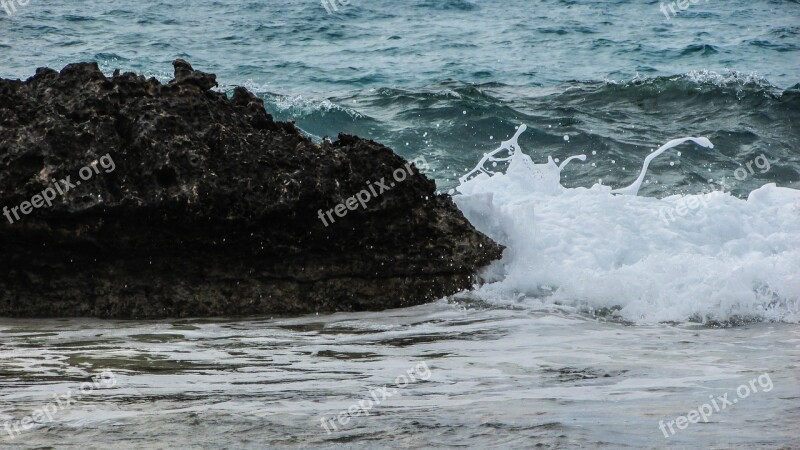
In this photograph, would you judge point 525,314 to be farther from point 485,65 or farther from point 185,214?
point 485,65

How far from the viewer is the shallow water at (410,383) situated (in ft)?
9.88

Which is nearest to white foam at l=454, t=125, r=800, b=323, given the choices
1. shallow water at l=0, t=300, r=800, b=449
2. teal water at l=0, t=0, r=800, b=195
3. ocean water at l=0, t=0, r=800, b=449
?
ocean water at l=0, t=0, r=800, b=449

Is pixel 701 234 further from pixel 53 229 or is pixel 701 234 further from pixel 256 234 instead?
pixel 53 229

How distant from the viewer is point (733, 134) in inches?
480

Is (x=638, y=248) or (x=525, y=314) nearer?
(x=525, y=314)

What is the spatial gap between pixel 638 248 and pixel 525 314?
1.68 metres

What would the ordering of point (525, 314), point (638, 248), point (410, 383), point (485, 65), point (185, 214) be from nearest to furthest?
point (410, 383)
point (185, 214)
point (525, 314)
point (638, 248)
point (485, 65)

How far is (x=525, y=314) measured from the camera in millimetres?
5531

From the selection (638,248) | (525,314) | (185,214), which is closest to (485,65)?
(638,248)

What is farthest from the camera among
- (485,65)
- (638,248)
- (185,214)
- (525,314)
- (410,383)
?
(485,65)

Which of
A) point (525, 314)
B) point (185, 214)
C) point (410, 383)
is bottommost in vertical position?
point (525, 314)

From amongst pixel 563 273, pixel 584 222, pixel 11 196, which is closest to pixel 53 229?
pixel 11 196

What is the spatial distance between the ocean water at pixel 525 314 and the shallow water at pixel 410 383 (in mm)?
14

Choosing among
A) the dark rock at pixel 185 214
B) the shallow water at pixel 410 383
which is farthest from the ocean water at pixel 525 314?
the dark rock at pixel 185 214
